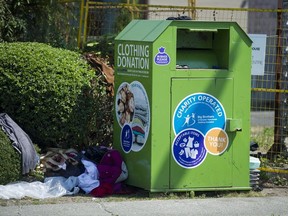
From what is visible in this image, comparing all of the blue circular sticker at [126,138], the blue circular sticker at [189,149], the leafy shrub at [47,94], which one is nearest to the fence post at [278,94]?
the blue circular sticker at [189,149]

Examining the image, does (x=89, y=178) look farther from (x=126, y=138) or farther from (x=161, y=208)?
(x=161, y=208)

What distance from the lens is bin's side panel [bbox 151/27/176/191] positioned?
802 cm

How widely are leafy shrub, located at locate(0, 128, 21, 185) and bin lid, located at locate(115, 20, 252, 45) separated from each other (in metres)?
1.76

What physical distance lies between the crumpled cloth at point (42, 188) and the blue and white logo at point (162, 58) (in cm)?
167

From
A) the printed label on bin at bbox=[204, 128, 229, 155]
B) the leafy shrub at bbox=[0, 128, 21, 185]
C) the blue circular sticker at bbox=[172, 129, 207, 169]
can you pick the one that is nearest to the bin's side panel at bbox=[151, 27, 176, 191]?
the blue circular sticker at bbox=[172, 129, 207, 169]

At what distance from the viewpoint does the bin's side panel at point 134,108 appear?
8.12 meters

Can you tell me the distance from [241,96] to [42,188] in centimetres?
245

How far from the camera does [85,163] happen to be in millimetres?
8586

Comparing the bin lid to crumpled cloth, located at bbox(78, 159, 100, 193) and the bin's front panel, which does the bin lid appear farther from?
crumpled cloth, located at bbox(78, 159, 100, 193)

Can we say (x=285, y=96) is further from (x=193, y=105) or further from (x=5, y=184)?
(x=5, y=184)

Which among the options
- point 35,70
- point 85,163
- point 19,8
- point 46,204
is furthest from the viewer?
point 19,8

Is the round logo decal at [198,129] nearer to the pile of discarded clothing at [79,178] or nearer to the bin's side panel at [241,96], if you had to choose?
the bin's side panel at [241,96]

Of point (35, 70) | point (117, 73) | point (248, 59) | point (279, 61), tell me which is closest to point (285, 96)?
point (279, 61)

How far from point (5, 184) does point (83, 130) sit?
1.45 metres
